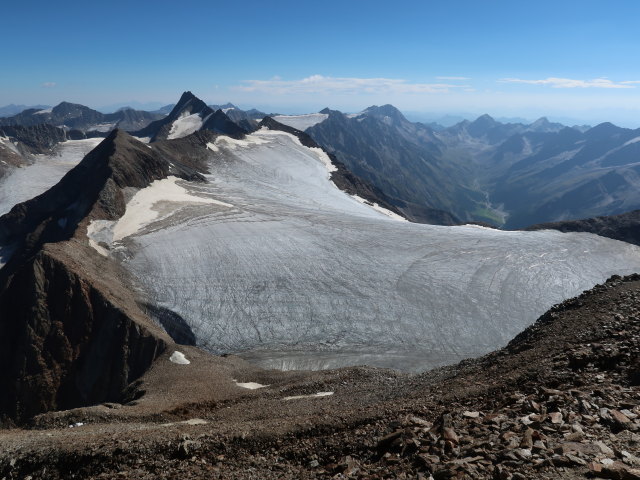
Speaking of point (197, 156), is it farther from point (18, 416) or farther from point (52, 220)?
point (18, 416)

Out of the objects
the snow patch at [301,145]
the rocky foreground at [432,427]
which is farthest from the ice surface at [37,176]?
the rocky foreground at [432,427]

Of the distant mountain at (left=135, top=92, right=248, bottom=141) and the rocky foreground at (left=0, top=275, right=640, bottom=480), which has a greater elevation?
the distant mountain at (left=135, top=92, right=248, bottom=141)

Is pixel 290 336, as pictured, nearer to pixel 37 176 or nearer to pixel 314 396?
pixel 314 396

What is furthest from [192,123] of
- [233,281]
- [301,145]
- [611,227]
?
[611,227]

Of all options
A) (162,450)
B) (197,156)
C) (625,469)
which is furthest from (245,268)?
(197,156)

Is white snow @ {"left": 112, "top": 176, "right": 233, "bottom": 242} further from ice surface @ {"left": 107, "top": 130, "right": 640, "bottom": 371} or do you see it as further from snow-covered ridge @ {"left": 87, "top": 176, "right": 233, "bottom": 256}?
ice surface @ {"left": 107, "top": 130, "right": 640, "bottom": 371}

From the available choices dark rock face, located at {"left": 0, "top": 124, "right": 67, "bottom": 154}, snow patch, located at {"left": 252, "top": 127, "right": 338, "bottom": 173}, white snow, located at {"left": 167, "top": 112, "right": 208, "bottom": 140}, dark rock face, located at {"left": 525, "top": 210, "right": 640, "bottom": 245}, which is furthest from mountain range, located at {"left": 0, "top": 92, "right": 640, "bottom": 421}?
dark rock face, located at {"left": 0, "top": 124, "right": 67, "bottom": 154}
